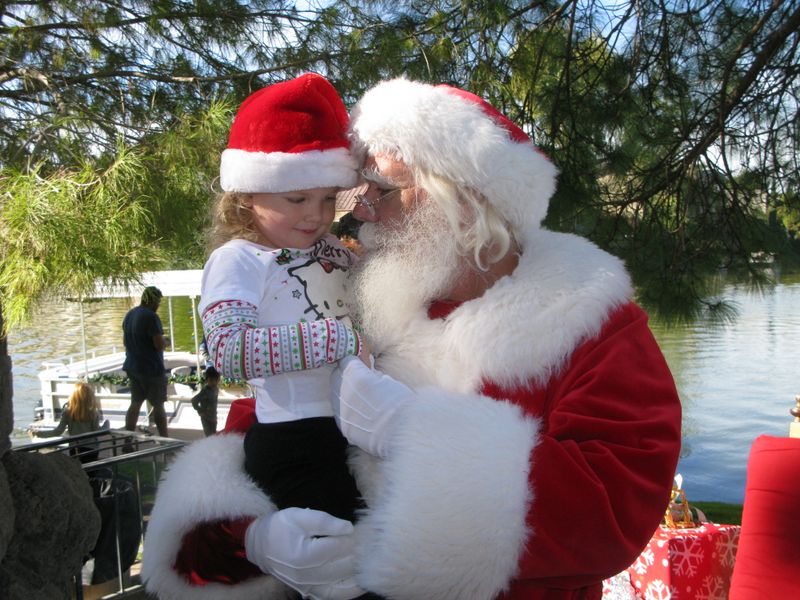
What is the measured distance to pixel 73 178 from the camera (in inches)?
91.4

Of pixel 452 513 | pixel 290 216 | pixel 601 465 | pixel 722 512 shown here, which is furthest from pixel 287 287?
pixel 722 512

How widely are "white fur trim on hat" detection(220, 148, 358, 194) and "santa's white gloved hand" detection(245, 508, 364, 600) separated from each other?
0.64 meters

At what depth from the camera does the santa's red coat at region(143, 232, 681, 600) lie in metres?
1.09

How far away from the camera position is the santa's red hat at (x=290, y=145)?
1.43m

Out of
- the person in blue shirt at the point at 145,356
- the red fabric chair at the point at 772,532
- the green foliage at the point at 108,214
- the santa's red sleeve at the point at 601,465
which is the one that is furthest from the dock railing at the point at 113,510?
the person in blue shirt at the point at 145,356

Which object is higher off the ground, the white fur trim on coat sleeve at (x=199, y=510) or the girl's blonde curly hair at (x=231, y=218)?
the girl's blonde curly hair at (x=231, y=218)

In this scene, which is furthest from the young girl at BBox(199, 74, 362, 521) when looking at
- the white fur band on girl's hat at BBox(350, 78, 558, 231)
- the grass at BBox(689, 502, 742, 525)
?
the grass at BBox(689, 502, 742, 525)

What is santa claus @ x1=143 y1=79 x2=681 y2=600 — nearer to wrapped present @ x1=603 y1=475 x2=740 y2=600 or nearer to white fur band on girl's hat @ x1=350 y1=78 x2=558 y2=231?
white fur band on girl's hat @ x1=350 y1=78 x2=558 y2=231

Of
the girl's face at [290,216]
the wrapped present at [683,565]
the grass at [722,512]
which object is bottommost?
the grass at [722,512]

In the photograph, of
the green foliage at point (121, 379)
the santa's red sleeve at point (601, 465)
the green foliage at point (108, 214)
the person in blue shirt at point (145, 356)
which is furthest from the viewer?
the green foliage at point (121, 379)

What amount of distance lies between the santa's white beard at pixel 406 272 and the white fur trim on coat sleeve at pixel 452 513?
0.33 metres

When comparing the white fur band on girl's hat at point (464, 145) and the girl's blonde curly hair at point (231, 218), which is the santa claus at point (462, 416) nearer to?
the white fur band on girl's hat at point (464, 145)

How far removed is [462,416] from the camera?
3.82 ft

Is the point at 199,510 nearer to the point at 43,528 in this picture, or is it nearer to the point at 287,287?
the point at 43,528
